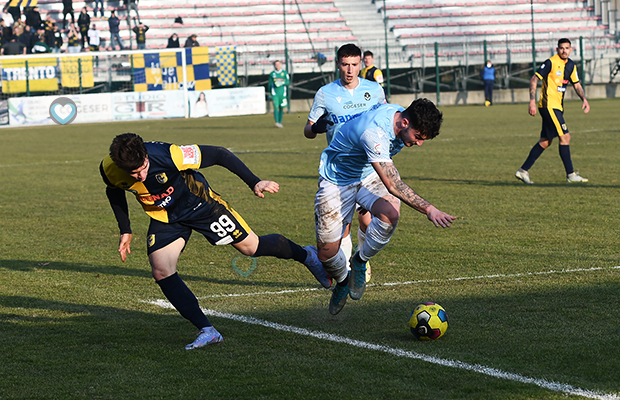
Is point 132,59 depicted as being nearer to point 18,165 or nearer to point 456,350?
point 18,165

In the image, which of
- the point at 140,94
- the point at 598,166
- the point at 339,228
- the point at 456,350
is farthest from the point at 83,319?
the point at 140,94

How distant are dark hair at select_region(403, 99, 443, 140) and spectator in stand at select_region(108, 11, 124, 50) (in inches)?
1329

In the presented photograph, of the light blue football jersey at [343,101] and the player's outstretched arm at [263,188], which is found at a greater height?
the light blue football jersey at [343,101]

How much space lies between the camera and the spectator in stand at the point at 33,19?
35.9 meters

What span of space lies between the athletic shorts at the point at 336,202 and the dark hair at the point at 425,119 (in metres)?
0.89

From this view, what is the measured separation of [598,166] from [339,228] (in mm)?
9229

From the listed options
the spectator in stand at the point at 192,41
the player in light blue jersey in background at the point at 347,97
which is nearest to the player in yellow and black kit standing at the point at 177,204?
the player in light blue jersey in background at the point at 347,97

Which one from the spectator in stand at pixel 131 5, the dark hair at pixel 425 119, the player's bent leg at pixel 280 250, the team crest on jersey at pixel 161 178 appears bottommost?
the player's bent leg at pixel 280 250

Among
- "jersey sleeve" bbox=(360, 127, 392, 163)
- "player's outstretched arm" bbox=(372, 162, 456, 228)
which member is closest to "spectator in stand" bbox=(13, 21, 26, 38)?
"jersey sleeve" bbox=(360, 127, 392, 163)

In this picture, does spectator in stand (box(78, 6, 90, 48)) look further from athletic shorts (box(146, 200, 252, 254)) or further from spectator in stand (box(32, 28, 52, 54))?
athletic shorts (box(146, 200, 252, 254))

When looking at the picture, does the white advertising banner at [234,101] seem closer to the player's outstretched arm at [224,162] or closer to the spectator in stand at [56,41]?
the spectator in stand at [56,41]

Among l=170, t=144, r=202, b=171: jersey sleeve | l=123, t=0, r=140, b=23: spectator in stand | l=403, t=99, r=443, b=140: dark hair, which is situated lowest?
l=170, t=144, r=202, b=171: jersey sleeve

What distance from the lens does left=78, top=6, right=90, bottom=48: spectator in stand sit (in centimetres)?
3634

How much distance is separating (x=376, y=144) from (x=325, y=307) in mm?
1514
